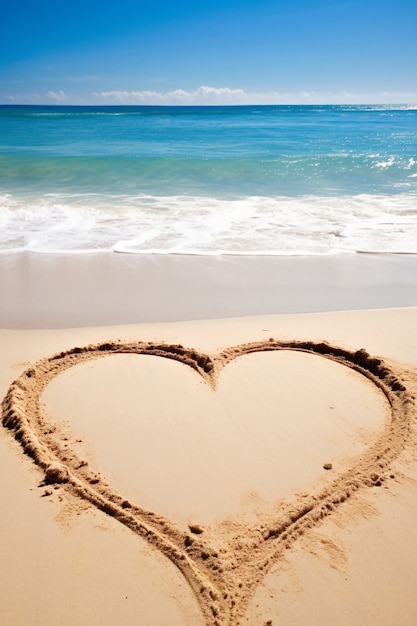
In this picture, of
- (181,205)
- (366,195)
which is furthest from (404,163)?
(181,205)

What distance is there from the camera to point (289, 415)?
3674 mm

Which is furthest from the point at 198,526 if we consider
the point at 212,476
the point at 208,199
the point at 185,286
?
the point at 208,199

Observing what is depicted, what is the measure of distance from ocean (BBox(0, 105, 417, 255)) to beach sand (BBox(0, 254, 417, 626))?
288 centimetres

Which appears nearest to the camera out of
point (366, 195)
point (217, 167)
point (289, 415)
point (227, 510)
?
point (227, 510)

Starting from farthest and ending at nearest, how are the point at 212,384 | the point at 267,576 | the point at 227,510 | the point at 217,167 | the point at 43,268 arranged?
1. the point at 217,167
2. the point at 43,268
3. the point at 212,384
4. the point at 227,510
5. the point at 267,576

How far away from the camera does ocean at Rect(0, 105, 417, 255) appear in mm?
8523

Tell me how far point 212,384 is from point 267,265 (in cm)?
362

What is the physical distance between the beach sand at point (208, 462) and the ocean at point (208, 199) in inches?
113

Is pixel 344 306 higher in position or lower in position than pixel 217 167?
lower

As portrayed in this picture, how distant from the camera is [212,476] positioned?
10.1ft

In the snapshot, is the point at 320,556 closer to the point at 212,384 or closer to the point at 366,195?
the point at 212,384

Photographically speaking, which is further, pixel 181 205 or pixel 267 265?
pixel 181 205

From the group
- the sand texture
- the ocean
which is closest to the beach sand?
the sand texture

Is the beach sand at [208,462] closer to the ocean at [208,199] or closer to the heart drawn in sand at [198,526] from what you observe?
the heart drawn in sand at [198,526]
